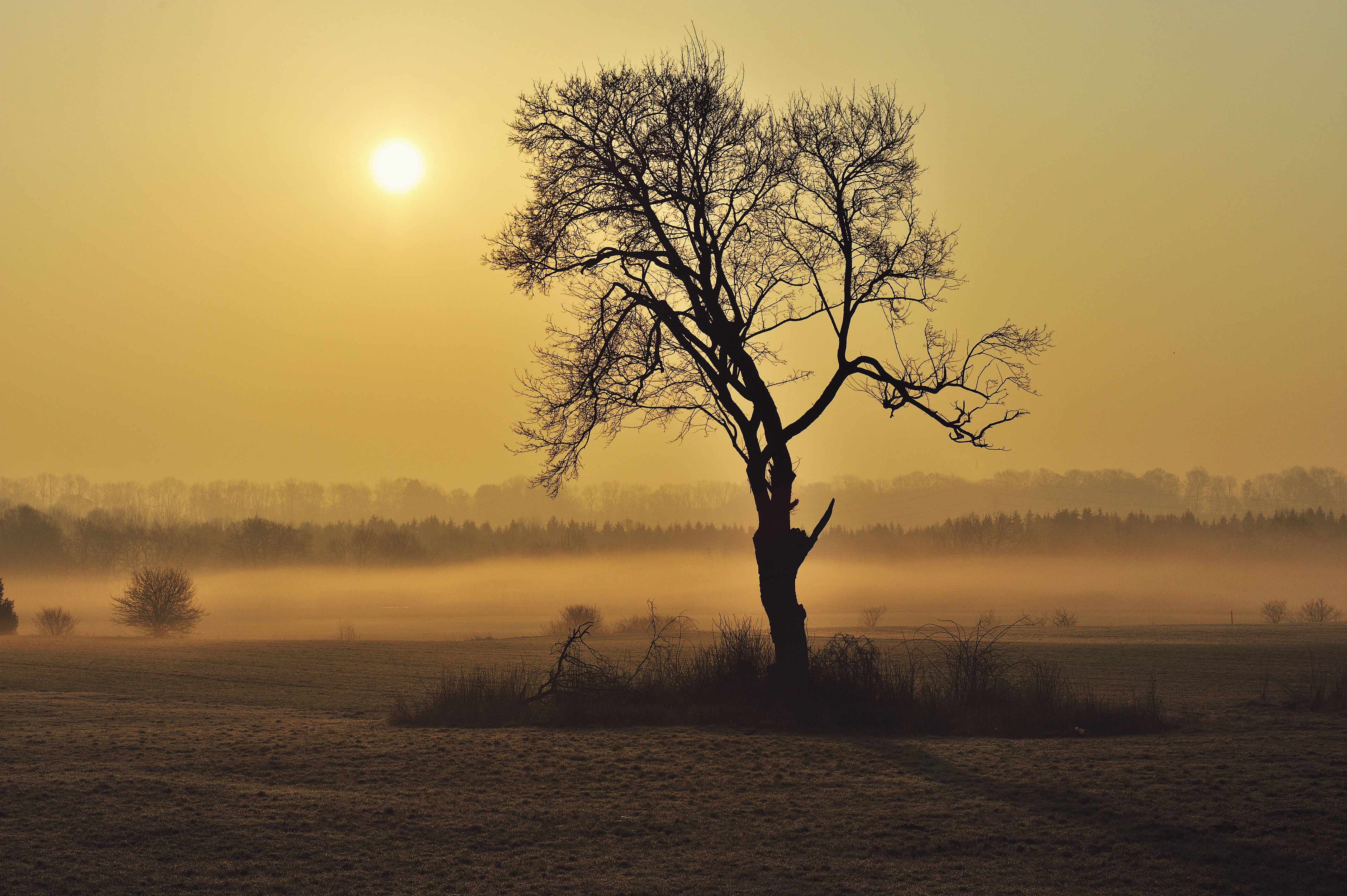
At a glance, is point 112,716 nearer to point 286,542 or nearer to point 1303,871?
point 1303,871

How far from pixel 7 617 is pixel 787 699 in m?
45.8

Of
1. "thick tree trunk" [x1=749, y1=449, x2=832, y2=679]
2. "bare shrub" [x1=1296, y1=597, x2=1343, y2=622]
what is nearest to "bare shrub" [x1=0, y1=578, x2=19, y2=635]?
"thick tree trunk" [x1=749, y1=449, x2=832, y2=679]

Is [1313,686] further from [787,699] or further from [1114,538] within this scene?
[1114,538]

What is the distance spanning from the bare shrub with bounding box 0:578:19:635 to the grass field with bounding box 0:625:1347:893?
38.8 meters

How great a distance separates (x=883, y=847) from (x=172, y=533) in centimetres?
14802

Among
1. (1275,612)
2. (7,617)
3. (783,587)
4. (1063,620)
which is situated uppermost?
(783,587)

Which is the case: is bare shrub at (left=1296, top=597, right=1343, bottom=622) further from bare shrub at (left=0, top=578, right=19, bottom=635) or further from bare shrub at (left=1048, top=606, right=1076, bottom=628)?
bare shrub at (left=0, top=578, right=19, bottom=635)

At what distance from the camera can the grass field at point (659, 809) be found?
21.3 feet

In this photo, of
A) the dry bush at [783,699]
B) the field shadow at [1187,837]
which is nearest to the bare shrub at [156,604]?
the dry bush at [783,699]

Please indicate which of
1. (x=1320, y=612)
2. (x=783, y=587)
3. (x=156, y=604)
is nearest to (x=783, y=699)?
(x=783, y=587)

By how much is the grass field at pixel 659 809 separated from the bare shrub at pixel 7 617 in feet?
127

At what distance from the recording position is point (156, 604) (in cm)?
5081

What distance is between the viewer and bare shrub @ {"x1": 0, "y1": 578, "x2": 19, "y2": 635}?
147ft

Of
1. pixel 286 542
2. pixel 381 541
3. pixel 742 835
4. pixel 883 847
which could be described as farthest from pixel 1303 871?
pixel 381 541
